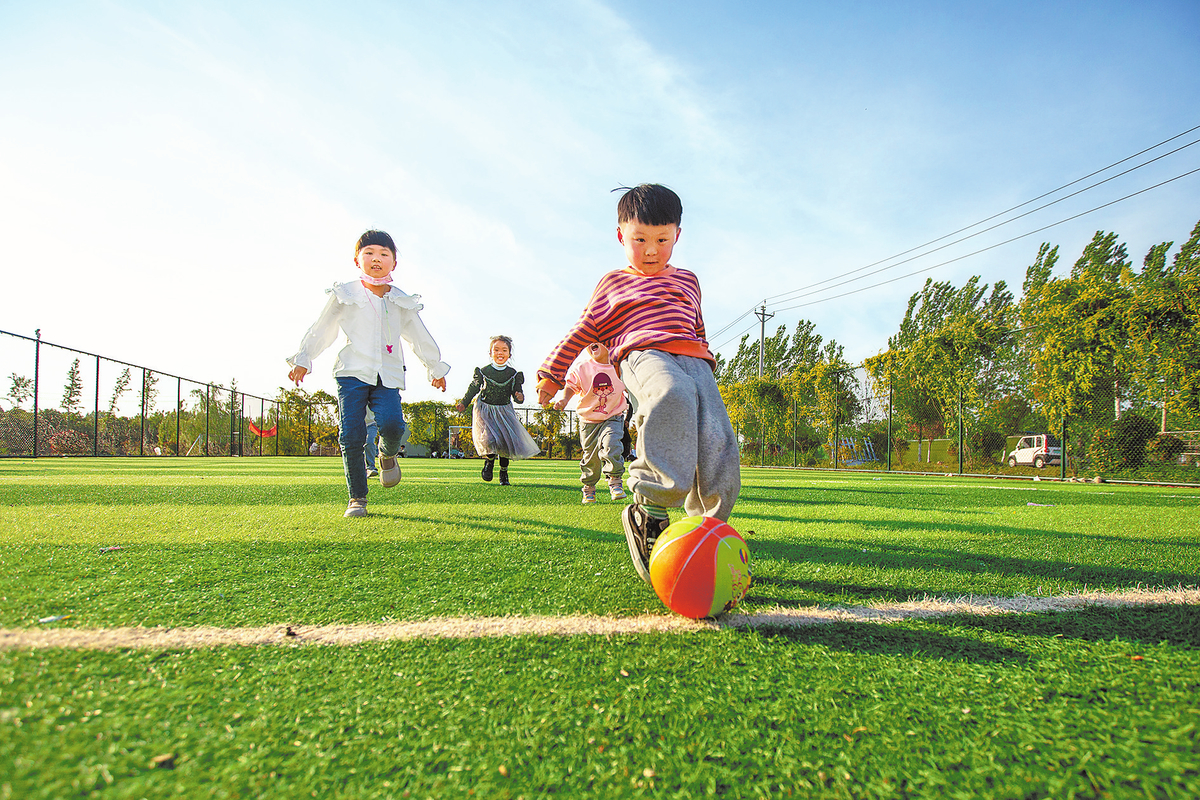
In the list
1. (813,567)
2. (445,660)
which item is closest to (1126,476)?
(813,567)

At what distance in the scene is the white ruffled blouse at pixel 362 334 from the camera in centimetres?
397

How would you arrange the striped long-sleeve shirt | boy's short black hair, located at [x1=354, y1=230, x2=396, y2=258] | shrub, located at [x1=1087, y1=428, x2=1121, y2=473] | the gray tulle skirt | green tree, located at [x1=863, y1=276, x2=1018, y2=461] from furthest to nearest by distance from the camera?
green tree, located at [x1=863, y1=276, x2=1018, y2=461] → shrub, located at [x1=1087, y1=428, x2=1121, y2=473] → the gray tulle skirt → boy's short black hair, located at [x1=354, y1=230, x2=396, y2=258] → the striped long-sleeve shirt

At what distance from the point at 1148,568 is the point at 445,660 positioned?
2923 millimetres

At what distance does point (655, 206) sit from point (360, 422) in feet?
9.01

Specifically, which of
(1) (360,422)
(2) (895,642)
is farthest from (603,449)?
(2) (895,642)

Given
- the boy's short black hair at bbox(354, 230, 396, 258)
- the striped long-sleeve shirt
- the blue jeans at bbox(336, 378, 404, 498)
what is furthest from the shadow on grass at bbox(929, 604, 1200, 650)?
the boy's short black hair at bbox(354, 230, 396, 258)

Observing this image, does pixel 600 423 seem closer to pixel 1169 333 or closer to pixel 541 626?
pixel 541 626

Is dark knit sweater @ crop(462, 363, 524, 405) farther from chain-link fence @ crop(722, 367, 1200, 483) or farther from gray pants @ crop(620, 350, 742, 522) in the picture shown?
chain-link fence @ crop(722, 367, 1200, 483)

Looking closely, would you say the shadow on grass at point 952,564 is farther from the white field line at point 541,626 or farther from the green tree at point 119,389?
the green tree at point 119,389

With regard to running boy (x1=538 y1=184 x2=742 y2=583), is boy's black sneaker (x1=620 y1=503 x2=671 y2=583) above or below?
below

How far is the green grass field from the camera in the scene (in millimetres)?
896

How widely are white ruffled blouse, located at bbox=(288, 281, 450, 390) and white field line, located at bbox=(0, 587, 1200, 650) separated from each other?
2.72 meters

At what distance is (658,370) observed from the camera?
7.18ft

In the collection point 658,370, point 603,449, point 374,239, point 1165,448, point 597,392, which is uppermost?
point 374,239
